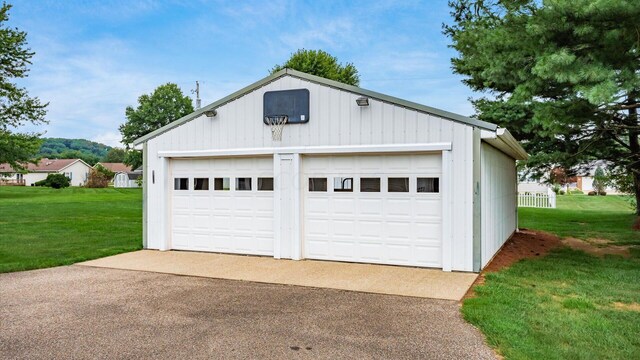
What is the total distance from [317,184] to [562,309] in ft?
15.0

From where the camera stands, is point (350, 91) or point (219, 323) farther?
point (350, 91)

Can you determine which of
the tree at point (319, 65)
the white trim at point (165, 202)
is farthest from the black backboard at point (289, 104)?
the tree at point (319, 65)

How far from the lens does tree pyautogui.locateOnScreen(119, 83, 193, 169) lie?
4797cm

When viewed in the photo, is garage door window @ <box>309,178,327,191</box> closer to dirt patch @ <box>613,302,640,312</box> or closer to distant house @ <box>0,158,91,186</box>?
dirt patch @ <box>613,302,640,312</box>

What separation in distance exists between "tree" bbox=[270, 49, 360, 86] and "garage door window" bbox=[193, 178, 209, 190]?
78.5ft

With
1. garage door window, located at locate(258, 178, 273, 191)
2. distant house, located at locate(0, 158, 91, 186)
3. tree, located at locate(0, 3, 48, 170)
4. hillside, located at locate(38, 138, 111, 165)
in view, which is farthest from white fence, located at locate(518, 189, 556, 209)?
hillside, located at locate(38, 138, 111, 165)

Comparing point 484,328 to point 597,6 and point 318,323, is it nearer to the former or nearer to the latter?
point 318,323

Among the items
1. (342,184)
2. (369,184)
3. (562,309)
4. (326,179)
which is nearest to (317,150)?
(326,179)

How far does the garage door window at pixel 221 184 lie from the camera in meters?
9.05

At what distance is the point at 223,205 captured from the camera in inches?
356

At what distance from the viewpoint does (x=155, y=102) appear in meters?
48.7

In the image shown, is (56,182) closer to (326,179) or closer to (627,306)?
(326,179)

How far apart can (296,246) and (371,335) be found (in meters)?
4.12

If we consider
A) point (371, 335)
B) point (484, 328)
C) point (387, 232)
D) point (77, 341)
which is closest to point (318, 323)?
point (371, 335)
